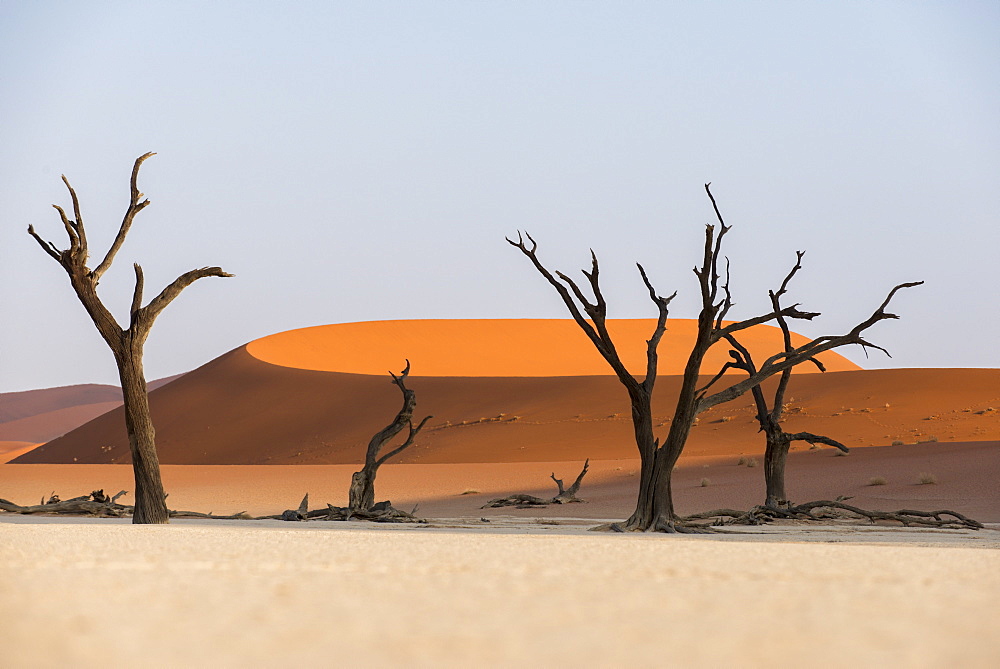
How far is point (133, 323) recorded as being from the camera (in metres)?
14.8

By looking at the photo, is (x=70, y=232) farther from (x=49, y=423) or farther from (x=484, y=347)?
(x=49, y=423)

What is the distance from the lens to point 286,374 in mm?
73625

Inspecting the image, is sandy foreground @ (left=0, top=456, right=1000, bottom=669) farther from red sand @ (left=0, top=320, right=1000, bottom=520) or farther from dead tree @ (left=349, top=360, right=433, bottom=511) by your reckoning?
red sand @ (left=0, top=320, right=1000, bottom=520)

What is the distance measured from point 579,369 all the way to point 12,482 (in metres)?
55.5

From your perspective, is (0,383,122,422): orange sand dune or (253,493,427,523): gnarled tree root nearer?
(253,493,427,523): gnarled tree root

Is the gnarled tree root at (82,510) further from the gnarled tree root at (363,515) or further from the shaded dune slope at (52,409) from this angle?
the shaded dune slope at (52,409)

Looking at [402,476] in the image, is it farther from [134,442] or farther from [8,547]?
[8,547]

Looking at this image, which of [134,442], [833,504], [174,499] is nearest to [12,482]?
[174,499]

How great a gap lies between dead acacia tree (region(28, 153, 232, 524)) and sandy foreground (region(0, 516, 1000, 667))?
26.1 ft

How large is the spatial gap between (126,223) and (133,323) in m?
1.34

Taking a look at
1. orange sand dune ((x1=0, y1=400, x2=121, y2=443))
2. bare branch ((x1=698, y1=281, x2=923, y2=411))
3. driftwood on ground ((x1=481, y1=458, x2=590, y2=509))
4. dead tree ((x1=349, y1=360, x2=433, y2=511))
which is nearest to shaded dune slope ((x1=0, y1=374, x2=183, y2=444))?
orange sand dune ((x1=0, y1=400, x2=121, y2=443))

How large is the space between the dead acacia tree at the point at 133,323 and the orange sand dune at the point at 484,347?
64704 millimetres

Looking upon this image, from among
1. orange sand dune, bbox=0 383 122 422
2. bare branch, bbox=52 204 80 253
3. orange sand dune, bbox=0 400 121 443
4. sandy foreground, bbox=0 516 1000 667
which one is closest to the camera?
sandy foreground, bbox=0 516 1000 667

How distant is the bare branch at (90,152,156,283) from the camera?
14.8 metres
